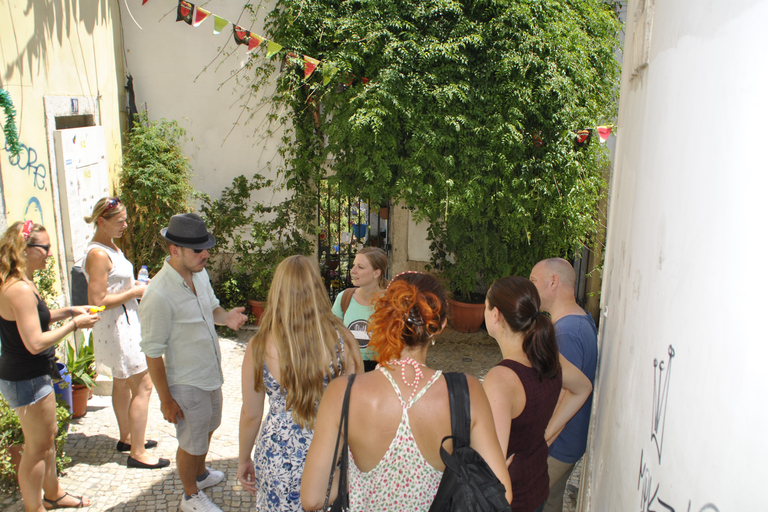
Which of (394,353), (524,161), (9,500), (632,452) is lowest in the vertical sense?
(9,500)

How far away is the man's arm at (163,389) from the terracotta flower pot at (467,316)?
4322mm

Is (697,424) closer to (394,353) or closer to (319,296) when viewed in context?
A: (394,353)

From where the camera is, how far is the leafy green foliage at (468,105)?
5.89 metres

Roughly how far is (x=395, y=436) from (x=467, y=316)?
5410 millimetres

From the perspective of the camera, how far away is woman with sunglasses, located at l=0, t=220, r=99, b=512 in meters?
3.00

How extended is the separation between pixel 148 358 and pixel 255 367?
984 mm

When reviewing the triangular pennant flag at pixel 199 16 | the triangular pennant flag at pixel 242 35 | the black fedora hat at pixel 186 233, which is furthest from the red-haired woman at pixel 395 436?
the triangular pennant flag at pixel 199 16

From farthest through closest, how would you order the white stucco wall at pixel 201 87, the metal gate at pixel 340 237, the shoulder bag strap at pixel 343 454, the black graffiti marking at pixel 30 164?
the metal gate at pixel 340 237, the white stucco wall at pixel 201 87, the black graffiti marking at pixel 30 164, the shoulder bag strap at pixel 343 454

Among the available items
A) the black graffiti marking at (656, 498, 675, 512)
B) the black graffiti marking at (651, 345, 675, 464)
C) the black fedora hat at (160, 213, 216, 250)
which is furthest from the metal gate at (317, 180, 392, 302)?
the black graffiti marking at (656, 498, 675, 512)

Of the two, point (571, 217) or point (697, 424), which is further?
point (571, 217)

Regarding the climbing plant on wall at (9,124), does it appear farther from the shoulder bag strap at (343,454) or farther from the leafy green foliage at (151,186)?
the shoulder bag strap at (343,454)

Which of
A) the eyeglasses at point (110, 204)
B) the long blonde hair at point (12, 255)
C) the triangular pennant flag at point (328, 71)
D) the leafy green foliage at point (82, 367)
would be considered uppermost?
the triangular pennant flag at point (328, 71)

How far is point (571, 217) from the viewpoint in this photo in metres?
6.12

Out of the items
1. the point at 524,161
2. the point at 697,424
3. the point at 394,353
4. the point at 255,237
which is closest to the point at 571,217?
the point at 524,161
